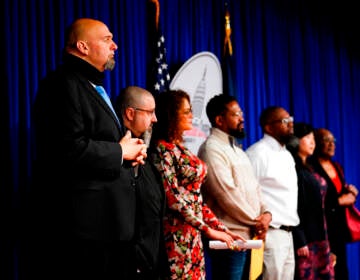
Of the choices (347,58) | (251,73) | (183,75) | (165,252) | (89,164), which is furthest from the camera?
(347,58)

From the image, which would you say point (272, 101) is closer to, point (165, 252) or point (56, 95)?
point (165, 252)

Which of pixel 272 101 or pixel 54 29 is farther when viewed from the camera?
pixel 272 101

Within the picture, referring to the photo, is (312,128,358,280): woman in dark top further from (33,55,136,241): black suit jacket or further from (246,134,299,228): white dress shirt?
(33,55,136,241): black suit jacket

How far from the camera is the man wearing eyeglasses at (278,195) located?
14.4 feet

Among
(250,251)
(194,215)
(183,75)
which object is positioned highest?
(183,75)

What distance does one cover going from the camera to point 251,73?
18.9 ft

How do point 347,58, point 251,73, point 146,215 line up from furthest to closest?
point 347,58 → point 251,73 → point 146,215

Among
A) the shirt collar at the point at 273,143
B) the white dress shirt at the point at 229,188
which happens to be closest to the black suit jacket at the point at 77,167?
the white dress shirt at the point at 229,188

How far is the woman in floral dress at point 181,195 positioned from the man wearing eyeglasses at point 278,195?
0.84 metres

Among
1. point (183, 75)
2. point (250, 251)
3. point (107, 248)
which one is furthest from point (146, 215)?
point (183, 75)

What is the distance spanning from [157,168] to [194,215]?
1.03ft

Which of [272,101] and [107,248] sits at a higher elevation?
[272,101]

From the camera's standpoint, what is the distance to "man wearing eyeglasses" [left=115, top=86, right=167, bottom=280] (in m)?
2.98

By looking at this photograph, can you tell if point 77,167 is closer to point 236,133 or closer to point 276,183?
point 236,133
